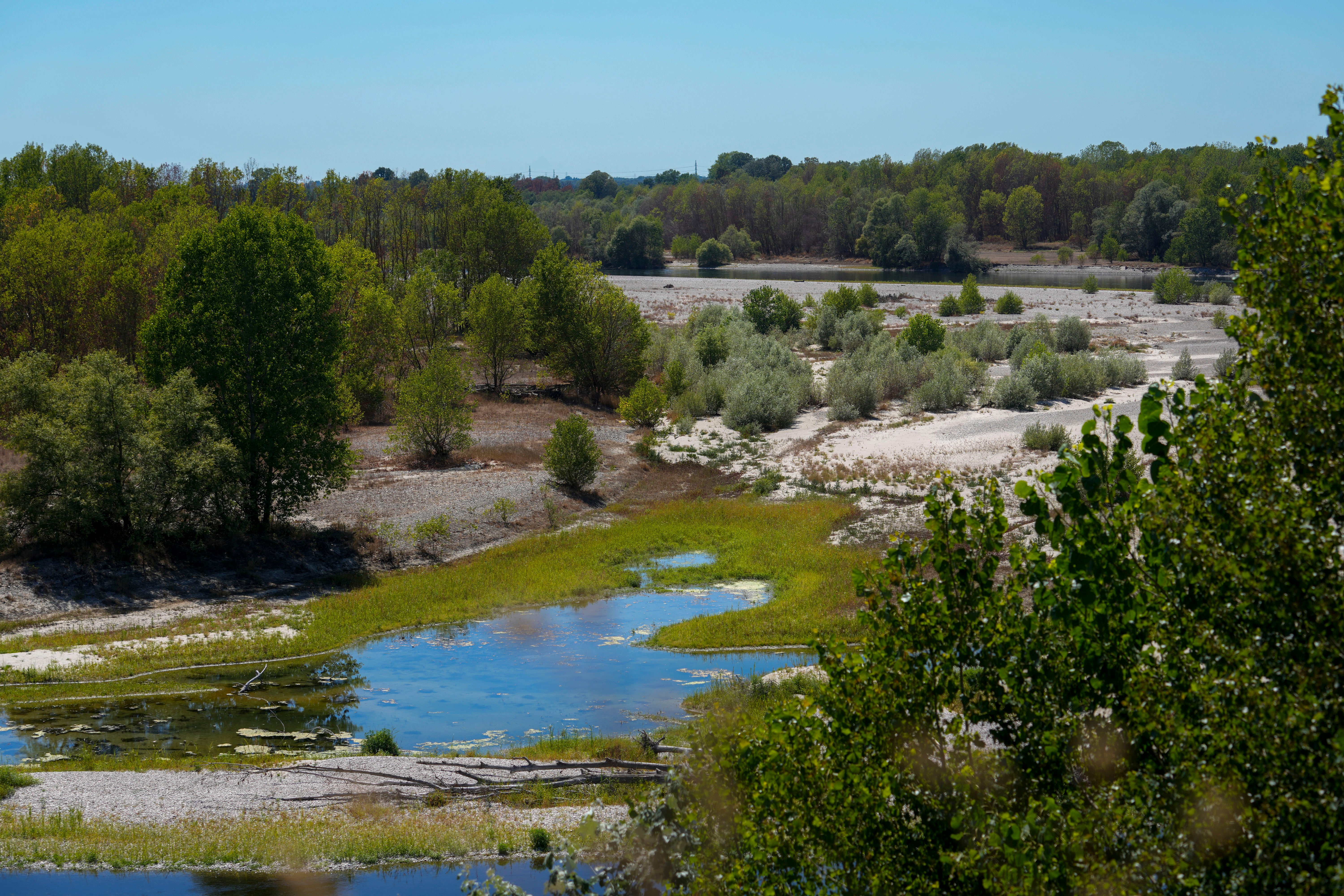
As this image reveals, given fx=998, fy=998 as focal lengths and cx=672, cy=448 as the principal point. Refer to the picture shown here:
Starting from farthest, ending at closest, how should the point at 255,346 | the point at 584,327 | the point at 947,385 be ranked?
the point at 584,327 → the point at 947,385 → the point at 255,346

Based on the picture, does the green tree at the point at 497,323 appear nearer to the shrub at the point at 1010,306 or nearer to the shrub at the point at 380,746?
the shrub at the point at 380,746

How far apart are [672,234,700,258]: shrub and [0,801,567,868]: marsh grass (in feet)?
507

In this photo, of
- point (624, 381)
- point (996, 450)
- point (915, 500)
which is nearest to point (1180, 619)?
point (915, 500)

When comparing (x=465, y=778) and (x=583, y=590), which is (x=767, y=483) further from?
(x=465, y=778)

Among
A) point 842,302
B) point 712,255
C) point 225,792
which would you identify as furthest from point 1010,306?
point 225,792

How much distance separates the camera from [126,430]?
26984 millimetres

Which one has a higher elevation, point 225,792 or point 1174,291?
point 1174,291

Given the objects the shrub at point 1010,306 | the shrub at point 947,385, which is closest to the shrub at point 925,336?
the shrub at point 947,385

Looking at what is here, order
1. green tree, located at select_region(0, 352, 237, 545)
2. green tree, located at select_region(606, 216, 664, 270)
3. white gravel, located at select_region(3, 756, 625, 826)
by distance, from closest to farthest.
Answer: white gravel, located at select_region(3, 756, 625, 826) < green tree, located at select_region(0, 352, 237, 545) < green tree, located at select_region(606, 216, 664, 270)

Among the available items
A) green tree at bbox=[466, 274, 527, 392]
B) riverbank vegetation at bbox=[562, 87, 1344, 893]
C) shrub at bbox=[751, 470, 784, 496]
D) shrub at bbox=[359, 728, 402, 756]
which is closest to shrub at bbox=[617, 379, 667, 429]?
shrub at bbox=[751, 470, 784, 496]

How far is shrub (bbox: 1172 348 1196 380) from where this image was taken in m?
46.5

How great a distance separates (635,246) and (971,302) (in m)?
74.5

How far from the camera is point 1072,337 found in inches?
2362

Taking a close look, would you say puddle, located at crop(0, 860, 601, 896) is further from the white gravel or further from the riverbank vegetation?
the riverbank vegetation
